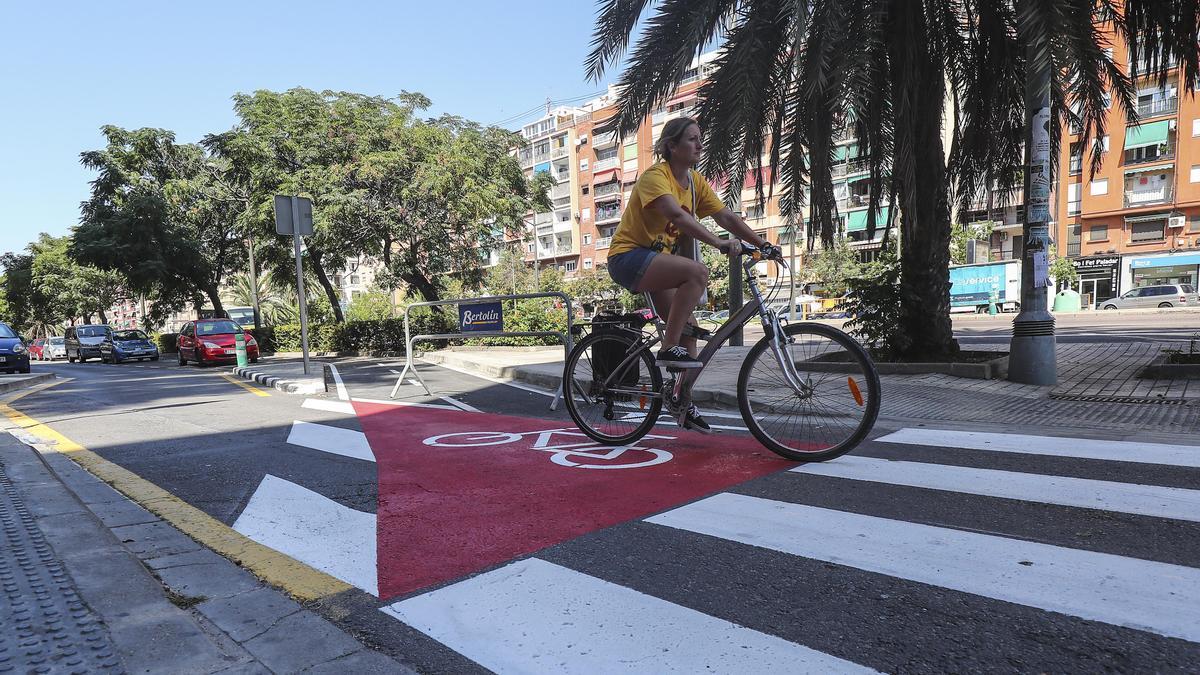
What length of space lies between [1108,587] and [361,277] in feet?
288

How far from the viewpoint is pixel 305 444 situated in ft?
17.4

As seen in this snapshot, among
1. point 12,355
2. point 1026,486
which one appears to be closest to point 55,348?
point 12,355

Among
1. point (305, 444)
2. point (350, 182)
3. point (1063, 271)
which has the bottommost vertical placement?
point (305, 444)

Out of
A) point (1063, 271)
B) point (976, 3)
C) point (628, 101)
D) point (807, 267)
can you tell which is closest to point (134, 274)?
point (628, 101)

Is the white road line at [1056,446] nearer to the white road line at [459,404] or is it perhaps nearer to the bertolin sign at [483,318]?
the white road line at [459,404]

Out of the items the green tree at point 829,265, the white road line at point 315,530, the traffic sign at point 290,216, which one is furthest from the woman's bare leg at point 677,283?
the green tree at point 829,265

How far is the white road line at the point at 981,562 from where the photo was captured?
6.60 ft

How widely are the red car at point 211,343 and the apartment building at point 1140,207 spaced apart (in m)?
42.4

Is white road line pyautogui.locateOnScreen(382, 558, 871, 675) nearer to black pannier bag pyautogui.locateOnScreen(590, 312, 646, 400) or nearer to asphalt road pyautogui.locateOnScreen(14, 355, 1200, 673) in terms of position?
asphalt road pyautogui.locateOnScreen(14, 355, 1200, 673)

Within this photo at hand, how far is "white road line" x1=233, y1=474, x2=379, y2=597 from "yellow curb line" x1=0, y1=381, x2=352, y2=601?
0.17 ft

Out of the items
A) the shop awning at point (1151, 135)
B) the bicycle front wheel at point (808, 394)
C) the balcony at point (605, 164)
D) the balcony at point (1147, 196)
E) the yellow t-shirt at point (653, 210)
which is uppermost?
the balcony at point (605, 164)

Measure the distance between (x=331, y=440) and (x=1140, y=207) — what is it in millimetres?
50013

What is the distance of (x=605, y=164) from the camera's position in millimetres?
66188

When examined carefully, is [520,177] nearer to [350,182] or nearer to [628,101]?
[350,182]
